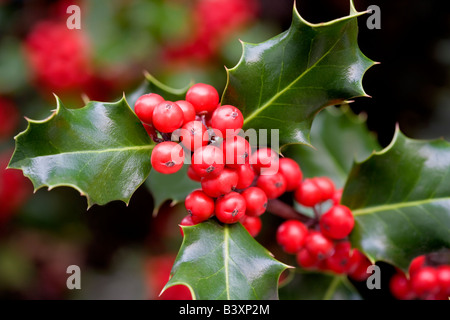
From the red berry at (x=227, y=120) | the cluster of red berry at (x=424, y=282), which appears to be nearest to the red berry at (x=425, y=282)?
the cluster of red berry at (x=424, y=282)

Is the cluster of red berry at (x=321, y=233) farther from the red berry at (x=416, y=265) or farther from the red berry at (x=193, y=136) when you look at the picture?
the red berry at (x=193, y=136)

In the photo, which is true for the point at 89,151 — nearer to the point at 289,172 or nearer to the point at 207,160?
the point at 207,160

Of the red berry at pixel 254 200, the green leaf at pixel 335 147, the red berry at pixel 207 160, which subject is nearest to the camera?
the red berry at pixel 207 160

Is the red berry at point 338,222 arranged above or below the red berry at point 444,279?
above

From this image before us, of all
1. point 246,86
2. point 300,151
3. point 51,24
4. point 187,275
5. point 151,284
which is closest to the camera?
point 187,275
